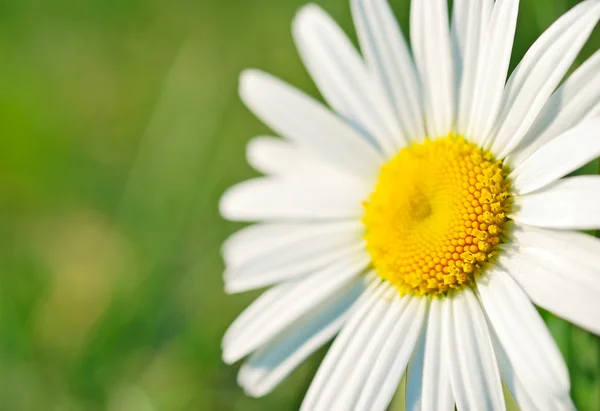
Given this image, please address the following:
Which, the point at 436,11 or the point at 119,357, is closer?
the point at 436,11

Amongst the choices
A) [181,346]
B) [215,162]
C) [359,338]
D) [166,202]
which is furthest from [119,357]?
[359,338]

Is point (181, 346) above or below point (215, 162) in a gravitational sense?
below

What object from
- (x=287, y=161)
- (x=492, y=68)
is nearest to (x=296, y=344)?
(x=287, y=161)

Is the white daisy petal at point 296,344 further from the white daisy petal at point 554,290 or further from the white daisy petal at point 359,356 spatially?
the white daisy petal at point 554,290

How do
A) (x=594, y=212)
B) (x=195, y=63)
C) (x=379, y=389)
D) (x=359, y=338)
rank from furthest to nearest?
1. (x=195, y=63)
2. (x=359, y=338)
3. (x=379, y=389)
4. (x=594, y=212)

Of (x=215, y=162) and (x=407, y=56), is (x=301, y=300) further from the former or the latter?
(x=215, y=162)

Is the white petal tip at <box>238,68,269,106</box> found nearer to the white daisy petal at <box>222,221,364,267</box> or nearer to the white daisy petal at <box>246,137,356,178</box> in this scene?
the white daisy petal at <box>246,137,356,178</box>

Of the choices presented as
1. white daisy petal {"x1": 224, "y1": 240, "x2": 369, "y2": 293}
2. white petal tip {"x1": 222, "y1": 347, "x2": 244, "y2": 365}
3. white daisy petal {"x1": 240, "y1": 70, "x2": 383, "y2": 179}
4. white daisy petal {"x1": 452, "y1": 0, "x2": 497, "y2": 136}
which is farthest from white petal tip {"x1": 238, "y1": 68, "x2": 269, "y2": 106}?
white petal tip {"x1": 222, "y1": 347, "x2": 244, "y2": 365}
